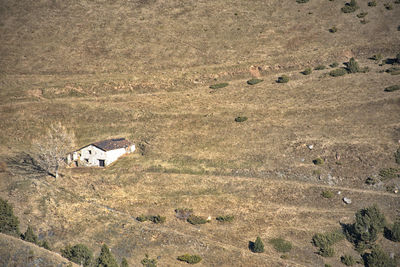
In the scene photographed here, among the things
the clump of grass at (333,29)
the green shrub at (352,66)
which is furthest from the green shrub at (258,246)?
the clump of grass at (333,29)

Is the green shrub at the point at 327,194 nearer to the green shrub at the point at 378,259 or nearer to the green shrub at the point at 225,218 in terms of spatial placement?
the green shrub at the point at 378,259

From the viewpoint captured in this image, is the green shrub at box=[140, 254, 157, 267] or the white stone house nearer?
the green shrub at box=[140, 254, 157, 267]

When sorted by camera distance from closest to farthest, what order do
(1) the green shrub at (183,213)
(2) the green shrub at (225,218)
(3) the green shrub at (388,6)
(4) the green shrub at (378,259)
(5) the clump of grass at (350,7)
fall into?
(4) the green shrub at (378,259) < (2) the green shrub at (225,218) < (1) the green shrub at (183,213) < (3) the green shrub at (388,6) < (5) the clump of grass at (350,7)

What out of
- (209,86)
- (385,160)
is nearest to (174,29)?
(209,86)

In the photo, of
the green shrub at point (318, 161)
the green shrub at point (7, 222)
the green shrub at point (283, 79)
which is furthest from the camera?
the green shrub at point (283, 79)

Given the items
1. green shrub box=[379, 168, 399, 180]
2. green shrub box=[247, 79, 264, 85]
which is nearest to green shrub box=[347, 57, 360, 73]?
green shrub box=[247, 79, 264, 85]

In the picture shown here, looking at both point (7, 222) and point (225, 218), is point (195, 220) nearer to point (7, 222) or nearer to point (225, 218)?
point (225, 218)

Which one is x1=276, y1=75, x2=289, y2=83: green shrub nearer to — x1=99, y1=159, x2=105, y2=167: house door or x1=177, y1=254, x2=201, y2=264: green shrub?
x1=99, y1=159, x2=105, y2=167: house door
